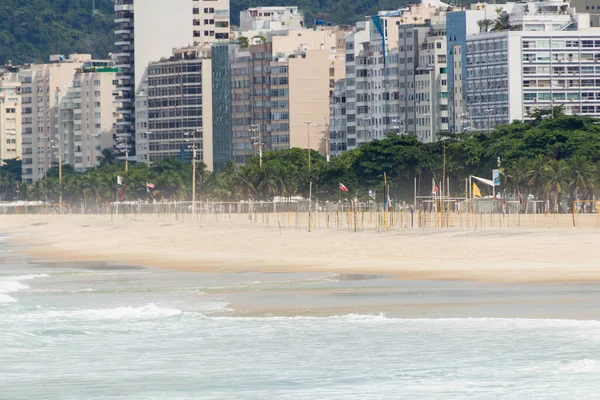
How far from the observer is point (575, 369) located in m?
26.1

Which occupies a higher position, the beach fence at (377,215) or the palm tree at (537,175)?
the palm tree at (537,175)

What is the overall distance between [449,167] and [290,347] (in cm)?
10576

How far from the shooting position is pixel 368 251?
62438mm

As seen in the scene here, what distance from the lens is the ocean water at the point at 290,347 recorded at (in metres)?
25.1

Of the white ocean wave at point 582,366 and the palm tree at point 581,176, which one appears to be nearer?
the white ocean wave at point 582,366

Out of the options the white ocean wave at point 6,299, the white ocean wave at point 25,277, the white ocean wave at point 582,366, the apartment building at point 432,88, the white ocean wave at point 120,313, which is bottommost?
the white ocean wave at point 582,366

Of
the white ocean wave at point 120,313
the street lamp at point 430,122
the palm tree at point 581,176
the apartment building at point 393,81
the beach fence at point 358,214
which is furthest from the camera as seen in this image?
the apartment building at point 393,81

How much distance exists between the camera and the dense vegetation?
116938 mm

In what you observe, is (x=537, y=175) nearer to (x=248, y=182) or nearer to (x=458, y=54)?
(x=248, y=182)

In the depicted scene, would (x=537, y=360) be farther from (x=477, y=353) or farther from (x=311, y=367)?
(x=311, y=367)

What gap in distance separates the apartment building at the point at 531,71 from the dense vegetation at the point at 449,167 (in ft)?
67.3

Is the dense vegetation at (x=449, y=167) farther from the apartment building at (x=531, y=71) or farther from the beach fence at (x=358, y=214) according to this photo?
the apartment building at (x=531, y=71)

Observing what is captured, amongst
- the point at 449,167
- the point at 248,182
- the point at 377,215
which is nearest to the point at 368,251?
the point at 377,215

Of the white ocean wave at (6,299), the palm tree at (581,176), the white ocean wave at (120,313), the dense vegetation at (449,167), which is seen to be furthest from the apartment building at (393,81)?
the white ocean wave at (120,313)
